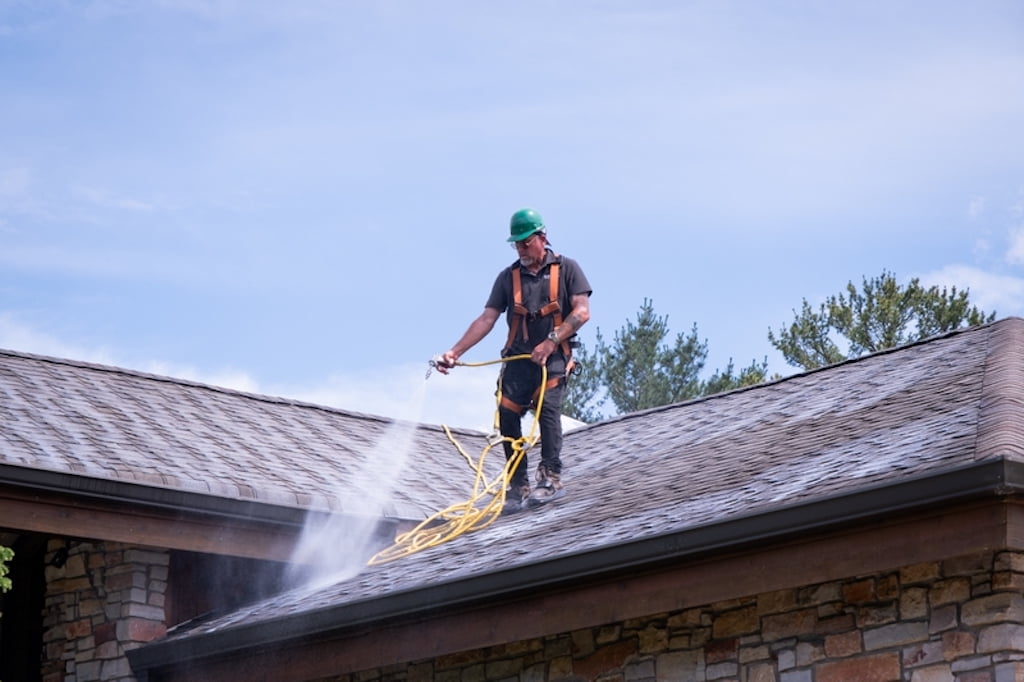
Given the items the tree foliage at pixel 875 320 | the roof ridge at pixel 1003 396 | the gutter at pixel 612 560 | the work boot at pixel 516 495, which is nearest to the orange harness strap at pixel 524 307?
the work boot at pixel 516 495

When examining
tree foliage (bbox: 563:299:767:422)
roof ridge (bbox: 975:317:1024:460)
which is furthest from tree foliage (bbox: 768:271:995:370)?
roof ridge (bbox: 975:317:1024:460)

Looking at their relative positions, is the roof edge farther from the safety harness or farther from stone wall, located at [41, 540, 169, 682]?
the safety harness

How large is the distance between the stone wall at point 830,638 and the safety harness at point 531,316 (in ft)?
9.27

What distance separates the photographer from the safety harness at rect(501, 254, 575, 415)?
39.3 ft

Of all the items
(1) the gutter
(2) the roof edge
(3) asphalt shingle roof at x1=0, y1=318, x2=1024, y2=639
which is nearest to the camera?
(1) the gutter

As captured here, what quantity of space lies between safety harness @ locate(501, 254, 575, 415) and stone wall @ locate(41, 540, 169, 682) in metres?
2.86

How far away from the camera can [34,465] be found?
433 inches

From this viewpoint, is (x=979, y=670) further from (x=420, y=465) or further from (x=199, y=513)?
(x=420, y=465)

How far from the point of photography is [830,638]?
8.36 metres

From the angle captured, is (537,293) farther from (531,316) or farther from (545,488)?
(545,488)

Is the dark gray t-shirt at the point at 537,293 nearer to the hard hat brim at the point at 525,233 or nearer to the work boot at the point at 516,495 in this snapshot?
the hard hat brim at the point at 525,233

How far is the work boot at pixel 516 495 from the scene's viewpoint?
12.4 metres

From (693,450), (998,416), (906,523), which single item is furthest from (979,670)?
(693,450)

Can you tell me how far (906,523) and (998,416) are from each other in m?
1.27
